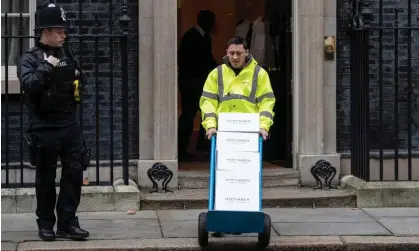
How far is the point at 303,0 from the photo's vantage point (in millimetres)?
10062

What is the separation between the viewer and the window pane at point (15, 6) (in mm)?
10078

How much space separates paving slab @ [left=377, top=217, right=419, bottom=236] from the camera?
831 centimetres

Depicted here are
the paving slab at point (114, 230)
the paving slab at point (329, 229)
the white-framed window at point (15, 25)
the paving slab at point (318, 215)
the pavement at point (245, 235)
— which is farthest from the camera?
the white-framed window at point (15, 25)

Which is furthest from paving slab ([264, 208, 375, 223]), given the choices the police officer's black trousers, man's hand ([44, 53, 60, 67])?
man's hand ([44, 53, 60, 67])

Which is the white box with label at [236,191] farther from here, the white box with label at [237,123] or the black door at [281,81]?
the black door at [281,81]

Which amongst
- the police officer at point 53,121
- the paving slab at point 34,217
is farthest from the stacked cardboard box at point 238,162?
the paving slab at point 34,217

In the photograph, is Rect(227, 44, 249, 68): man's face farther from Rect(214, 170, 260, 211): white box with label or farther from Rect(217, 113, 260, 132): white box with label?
Rect(214, 170, 260, 211): white box with label

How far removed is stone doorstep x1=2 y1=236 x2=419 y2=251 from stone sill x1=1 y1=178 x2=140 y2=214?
4.62 feet

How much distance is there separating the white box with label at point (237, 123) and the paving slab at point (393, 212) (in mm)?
2214

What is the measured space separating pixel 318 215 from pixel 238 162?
195 cm

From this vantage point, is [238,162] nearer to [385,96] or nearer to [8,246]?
[8,246]

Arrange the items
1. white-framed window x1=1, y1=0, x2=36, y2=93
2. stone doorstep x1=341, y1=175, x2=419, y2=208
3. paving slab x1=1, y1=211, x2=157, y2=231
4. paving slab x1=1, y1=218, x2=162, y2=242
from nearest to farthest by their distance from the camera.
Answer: paving slab x1=1, y1=218, x2=162, y2=242 < paving slab x1=1, y1=211, x2=157, y2=231 < stone doorstep x1=341, y1=175, x2=419, y2=208 < white-framed window x1=1, y1=0, x2=36, y2=93

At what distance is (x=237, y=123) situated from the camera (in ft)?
24.8

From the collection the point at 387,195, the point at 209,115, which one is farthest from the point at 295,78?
the point at 209,115
